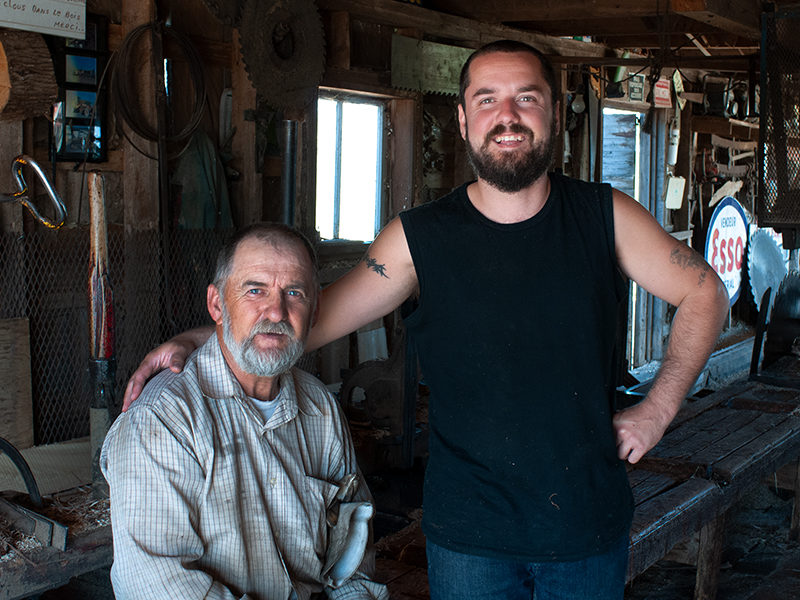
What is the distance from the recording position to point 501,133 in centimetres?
203

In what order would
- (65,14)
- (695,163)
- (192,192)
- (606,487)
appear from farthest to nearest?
1. (695,163)
2. (192,192)
3. (65,14)
4. (606,487)

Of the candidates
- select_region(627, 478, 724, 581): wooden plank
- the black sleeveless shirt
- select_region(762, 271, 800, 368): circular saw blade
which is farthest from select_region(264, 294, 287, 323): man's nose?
select_region(762, 271, 800, 368): circular saw blade

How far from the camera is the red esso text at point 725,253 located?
32.5 ft

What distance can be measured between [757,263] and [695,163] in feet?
6.48

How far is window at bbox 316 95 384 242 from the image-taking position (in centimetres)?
589

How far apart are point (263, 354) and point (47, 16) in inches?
100

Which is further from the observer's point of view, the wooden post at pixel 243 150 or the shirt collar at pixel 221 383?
the wooden post at pixel 243 150

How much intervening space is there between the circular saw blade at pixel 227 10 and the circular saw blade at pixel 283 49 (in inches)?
1.3

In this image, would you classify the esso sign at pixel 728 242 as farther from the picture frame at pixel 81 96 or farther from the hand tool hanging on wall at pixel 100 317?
the hand tool hanging on wall at pixel 100 317

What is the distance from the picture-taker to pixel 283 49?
501 cm

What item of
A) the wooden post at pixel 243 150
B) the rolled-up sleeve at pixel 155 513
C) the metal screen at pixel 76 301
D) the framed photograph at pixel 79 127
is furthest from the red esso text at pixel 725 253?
the rolled-up sleeve at pixel 155 513

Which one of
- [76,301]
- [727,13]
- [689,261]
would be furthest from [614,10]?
[689,261]

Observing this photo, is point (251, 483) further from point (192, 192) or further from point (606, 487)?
point (192, 192)

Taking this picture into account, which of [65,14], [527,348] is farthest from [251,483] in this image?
[65,14]
